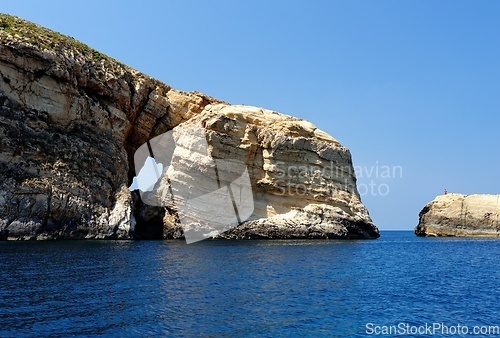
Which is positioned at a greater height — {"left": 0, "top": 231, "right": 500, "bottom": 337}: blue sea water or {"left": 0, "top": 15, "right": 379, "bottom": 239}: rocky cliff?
{"left": 0, "top": 15, "right": 379, "bottom": 239}: rocky cliff

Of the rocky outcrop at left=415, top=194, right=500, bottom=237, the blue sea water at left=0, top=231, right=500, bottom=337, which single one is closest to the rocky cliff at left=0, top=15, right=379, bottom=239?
the blue sea water at left=0, top=231, right=500, bottom=337

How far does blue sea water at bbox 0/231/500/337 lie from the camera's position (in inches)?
709

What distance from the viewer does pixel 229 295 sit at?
2433 centimetres

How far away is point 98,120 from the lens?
2530 inches

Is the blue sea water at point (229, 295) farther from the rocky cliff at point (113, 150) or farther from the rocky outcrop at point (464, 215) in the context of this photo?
the rocky outcrop at point (464, 215)

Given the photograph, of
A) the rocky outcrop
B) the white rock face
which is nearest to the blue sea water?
the white rock face

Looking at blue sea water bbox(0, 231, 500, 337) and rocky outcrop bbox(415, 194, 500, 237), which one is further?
rocky outcrop bbox(415, 194, 500, 237)

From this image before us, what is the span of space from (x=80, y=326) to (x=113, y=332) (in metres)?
1.57

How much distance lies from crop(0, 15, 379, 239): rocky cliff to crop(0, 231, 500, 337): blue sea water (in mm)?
16028

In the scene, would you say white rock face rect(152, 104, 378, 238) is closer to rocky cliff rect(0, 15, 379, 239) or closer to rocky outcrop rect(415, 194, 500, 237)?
rocky cliff rect(0, 15, 379, 239)

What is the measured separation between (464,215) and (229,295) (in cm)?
8427

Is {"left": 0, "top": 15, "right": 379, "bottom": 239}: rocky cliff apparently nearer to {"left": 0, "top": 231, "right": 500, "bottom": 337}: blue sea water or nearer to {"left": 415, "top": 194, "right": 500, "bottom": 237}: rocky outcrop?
{"left": 0, "top": 231, "right": 500, "bottom": 337}: blue sea water

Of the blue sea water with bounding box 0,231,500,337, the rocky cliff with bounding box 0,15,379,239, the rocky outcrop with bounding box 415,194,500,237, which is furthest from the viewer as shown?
the rocky outcrop with bounding box 415,194,500,237

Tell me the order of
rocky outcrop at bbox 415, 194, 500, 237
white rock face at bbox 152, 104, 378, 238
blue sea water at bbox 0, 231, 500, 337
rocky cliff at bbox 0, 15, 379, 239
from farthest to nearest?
rocky outcrop at bbox 415, 194, 500, 237 < white rock face at bbox 152, 104, 378, 238 < rocky cliff at bbox 0, 15, 379, 239 < blue sea water at bbox 0, 231, 500, 337
